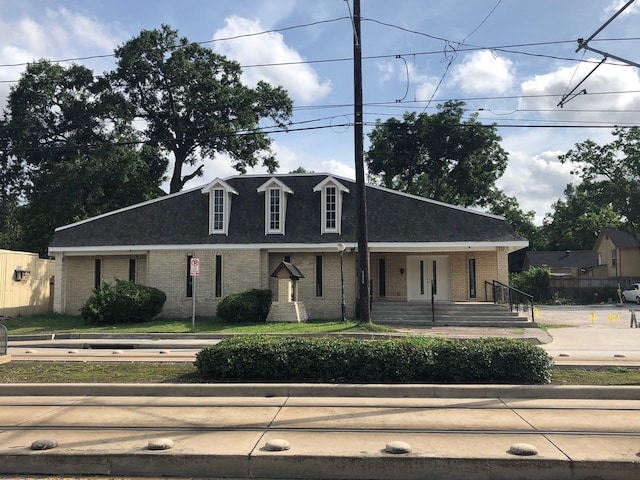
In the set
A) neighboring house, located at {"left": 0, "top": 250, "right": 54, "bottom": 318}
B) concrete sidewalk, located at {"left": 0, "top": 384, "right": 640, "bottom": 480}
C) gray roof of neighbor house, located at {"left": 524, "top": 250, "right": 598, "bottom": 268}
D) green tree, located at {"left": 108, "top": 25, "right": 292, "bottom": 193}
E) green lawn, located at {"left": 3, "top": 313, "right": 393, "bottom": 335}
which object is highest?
green tree, located at {"left": 108, "top": 25, "right": 292, "bottom": 193}

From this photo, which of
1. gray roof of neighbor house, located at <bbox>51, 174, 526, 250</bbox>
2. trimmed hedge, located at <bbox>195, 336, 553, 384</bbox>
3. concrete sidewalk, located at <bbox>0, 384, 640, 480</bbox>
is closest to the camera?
concrete sidewalk, located at <bbox>0, 384, 640, 480</bbox>

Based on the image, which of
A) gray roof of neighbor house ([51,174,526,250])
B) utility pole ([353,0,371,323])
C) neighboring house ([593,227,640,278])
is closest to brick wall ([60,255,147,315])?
gray roof of neighbor house ([51,174,526,250])

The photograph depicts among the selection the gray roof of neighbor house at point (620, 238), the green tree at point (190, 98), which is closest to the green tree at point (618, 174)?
the gray roof of neighbor house at point (620, 238)

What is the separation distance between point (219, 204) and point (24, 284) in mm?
10709

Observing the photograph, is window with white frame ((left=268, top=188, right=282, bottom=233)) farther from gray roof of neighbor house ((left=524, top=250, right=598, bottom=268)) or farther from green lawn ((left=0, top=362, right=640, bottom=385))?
gray roof of neighbor house ((left=524, top=250, right=598, bottom=268))

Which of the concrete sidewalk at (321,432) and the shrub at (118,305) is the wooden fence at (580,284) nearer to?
the shrub at (118,305)

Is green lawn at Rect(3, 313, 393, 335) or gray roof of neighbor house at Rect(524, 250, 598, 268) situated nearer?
green lawn at Rect(3, 313, 393, 335)

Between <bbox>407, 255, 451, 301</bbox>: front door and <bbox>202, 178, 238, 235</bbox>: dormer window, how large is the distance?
9.25 meters

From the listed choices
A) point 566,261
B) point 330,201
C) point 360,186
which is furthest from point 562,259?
point 360,186

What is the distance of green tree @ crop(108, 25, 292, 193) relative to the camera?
4069 cm

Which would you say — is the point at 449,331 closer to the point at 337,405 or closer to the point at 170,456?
the point at 337,405

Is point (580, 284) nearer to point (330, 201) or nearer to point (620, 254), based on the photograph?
point (620, 254)

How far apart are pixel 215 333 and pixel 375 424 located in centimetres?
1387

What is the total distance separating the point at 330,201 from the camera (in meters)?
25.8
